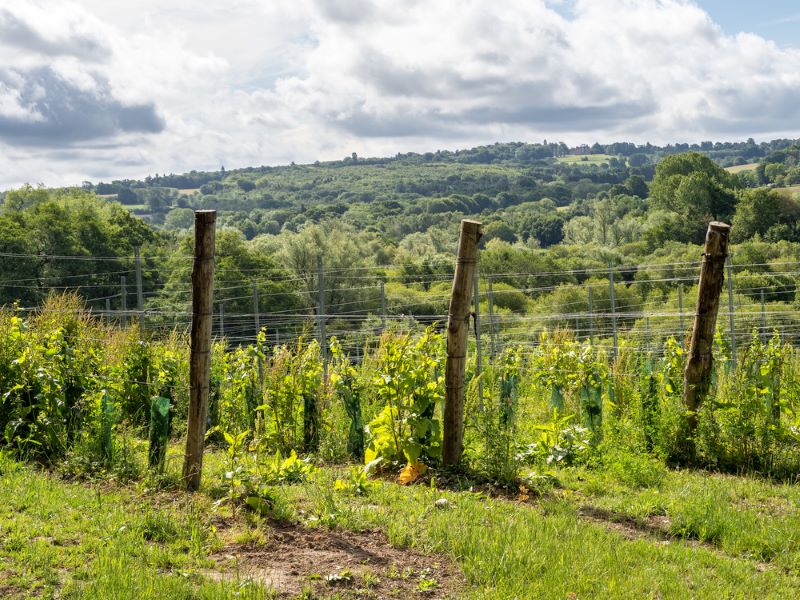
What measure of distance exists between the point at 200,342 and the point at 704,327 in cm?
472

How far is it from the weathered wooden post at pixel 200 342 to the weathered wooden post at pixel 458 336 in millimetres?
2232

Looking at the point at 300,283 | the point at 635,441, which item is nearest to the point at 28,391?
the point at 635,441

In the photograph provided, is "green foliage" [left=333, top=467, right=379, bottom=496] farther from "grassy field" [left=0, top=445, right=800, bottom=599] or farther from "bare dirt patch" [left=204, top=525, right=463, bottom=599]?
"bare dirt patch" [left=204, top=525, right=463, bottom=599]

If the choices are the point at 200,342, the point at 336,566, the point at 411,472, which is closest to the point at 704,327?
the point at 411,472

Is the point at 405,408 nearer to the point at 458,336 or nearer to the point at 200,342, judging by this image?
the point at 458,336

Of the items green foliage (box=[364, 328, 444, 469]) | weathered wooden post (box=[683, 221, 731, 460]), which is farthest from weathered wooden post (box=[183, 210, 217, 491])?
weathered wooden post (box=[683, 221, 731, 460])

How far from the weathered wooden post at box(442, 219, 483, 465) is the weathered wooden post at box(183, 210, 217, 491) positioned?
7.32 ft

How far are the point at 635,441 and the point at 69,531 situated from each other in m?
5.30

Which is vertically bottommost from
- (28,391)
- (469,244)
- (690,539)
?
(690,539)

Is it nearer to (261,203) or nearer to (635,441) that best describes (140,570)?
(635,441)

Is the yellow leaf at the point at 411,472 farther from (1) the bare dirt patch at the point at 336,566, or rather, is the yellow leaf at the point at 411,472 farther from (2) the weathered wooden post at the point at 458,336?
(1) the bare dirt patch at the point at 336,566

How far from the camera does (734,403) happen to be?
24.7 feet

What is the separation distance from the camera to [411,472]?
7117 millimetres

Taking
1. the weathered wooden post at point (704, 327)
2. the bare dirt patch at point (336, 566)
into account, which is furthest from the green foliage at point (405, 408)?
the weathered wooden post at point (704, 327)
